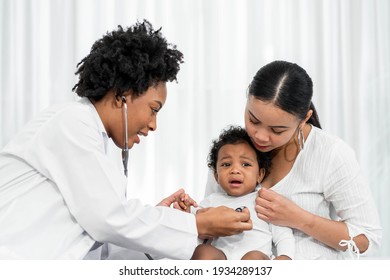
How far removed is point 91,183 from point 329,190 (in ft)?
2.83

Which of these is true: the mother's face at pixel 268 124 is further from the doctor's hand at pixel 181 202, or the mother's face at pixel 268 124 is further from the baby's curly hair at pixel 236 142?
the doctor's hand at pixel 181 202

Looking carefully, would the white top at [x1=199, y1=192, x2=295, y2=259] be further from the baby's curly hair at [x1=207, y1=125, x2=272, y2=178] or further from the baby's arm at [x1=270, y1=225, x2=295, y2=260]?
the baby's curly hair at [x1=207, y1=125, x2=272, y2=178]

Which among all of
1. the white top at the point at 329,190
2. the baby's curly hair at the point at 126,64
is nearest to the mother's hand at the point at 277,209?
the white top at the point at 329,190

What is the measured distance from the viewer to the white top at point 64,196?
1565 mm

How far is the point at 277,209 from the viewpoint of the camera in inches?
73.4

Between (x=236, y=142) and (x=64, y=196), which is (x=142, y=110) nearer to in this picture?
(x=64, y=196)

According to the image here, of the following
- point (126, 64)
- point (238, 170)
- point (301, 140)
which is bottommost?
point (238, 170)

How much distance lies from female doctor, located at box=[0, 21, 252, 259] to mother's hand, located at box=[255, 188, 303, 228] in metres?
0.13

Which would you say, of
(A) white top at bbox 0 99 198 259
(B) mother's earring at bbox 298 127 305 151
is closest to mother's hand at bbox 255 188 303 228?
(B) mother's earring at bbox 298 127 305 151

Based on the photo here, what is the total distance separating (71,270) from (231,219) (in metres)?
0.52

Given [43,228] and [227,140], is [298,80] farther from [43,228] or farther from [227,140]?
[43,228]

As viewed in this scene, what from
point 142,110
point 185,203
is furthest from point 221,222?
point 142,110

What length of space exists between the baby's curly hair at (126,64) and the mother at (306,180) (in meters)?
0.35

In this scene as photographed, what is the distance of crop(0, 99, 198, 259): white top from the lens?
1565mm
